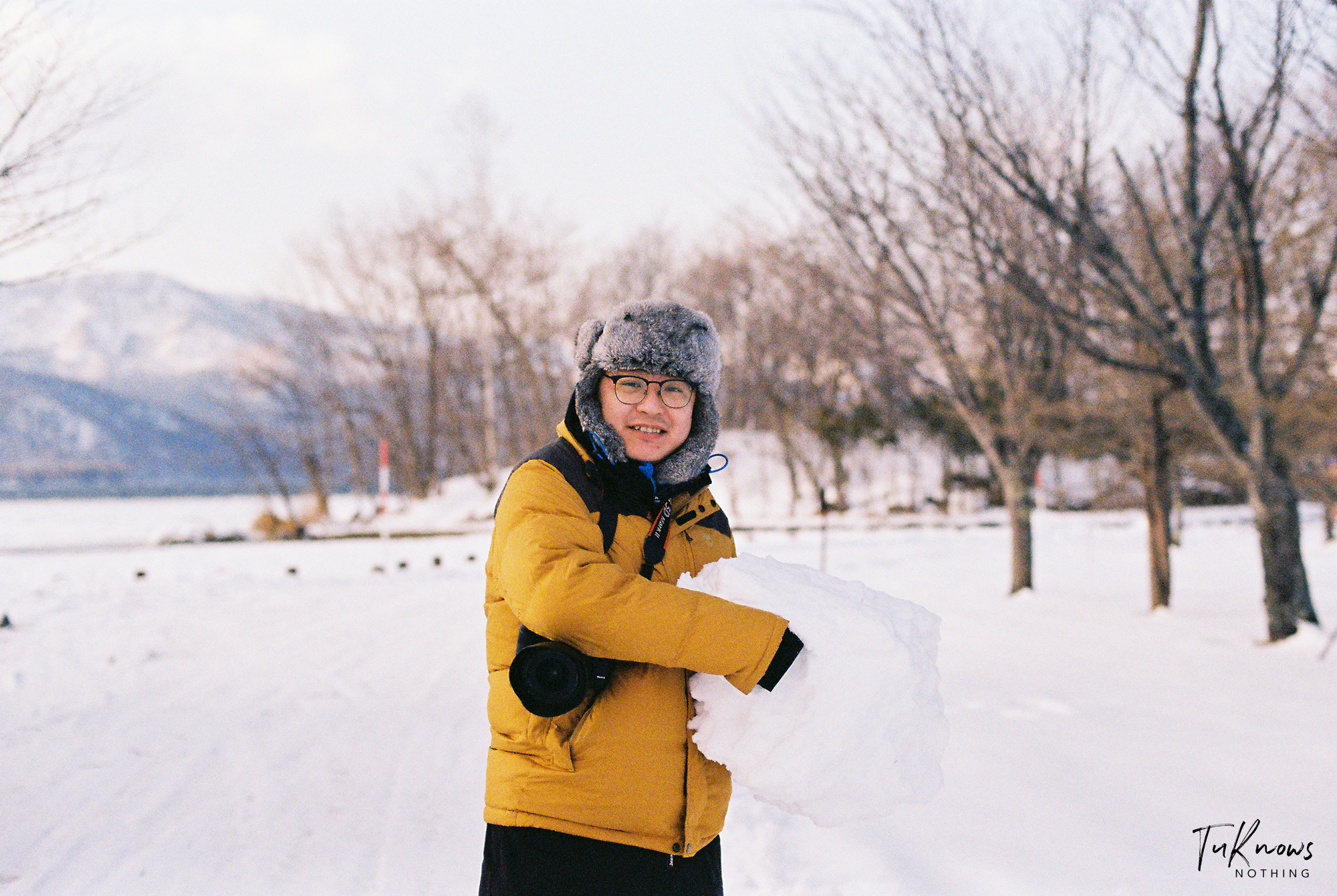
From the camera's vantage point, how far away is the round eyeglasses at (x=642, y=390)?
1958 millimetres

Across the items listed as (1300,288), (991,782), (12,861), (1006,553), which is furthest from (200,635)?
(1006,553)

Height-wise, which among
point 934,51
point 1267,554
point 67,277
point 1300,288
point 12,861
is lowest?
point 12,861

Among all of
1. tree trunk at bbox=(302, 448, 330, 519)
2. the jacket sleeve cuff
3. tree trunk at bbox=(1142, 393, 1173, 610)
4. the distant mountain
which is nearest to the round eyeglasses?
the jacket sleeve cuff

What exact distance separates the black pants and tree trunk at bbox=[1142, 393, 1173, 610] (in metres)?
10.1

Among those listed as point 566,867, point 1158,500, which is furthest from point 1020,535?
point 566,867

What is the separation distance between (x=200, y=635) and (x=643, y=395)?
8200mm

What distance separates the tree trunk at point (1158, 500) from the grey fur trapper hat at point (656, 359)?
979 centimetres

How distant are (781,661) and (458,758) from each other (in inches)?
152

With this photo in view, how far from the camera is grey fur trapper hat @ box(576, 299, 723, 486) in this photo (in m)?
1.97

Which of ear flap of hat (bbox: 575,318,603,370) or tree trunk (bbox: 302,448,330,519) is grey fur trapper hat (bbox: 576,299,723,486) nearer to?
ear flap of hat (bbox: 575,318,603,370)

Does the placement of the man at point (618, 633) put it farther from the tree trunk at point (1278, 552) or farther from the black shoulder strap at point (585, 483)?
the tree trunk at point (1278, 552)

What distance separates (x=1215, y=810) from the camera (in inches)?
149

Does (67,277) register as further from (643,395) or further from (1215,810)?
(1215,810)

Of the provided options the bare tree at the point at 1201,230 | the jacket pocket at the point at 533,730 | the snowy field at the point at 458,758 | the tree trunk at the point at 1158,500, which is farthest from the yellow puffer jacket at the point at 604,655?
the tree trunk at the point at 1158,500
